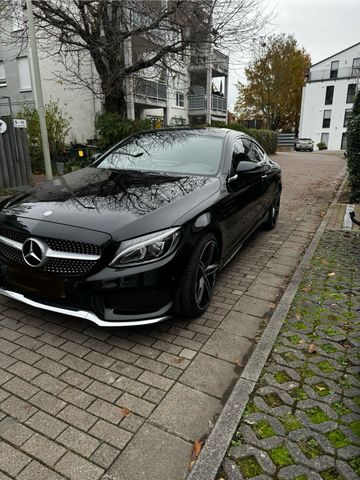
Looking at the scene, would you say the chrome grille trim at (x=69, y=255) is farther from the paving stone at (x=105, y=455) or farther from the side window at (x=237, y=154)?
the side window at (x=237, y=154)

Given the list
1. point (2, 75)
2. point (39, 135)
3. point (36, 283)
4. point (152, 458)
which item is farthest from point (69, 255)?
point (2, 75)

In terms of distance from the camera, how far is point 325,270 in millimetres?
4453

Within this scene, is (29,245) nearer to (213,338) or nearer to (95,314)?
(95,314)

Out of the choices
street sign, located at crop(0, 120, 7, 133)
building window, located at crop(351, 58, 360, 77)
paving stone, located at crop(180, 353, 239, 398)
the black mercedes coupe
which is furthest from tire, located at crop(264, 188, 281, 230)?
building window, located at crop(351, 58, 360, 77)

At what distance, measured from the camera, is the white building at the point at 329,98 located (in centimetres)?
4806

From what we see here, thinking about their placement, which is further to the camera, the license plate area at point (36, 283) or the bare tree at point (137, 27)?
the bare tree at point (137, 27)

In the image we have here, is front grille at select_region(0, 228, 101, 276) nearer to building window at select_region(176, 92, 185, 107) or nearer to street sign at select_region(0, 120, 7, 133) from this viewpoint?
street sign at select_region(0, 120, 7, 133)

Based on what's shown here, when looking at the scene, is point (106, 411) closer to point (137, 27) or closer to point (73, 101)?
point (137, 27)

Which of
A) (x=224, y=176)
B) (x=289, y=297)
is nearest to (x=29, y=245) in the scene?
(x=224, y=176)

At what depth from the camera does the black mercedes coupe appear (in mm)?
2551

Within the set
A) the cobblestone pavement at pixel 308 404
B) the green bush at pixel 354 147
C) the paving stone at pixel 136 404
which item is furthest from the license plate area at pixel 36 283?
the green bush at pixel 354 147

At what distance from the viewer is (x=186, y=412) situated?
2.23 metres

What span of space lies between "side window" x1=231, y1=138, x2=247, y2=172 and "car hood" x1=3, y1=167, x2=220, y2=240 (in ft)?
1.73

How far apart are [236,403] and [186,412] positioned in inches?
12.7
